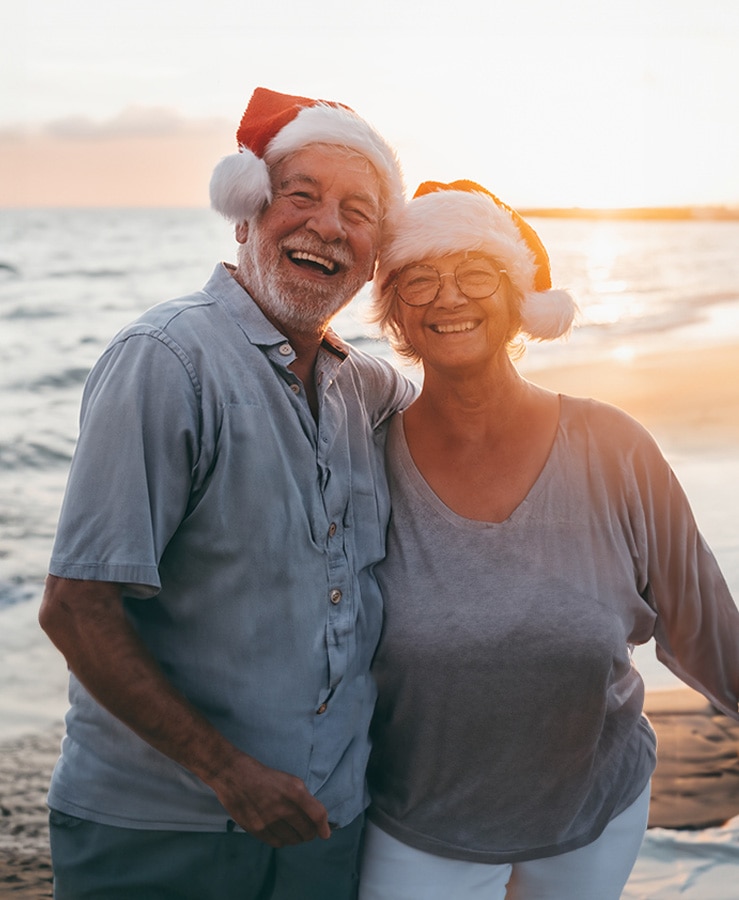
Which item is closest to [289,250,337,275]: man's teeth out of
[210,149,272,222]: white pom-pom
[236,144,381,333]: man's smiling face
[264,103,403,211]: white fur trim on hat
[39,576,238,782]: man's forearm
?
[236,144,381,333]: man's smiling face

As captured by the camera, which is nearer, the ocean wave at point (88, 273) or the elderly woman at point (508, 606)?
the elderly woman at point (508, 606)

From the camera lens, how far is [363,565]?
254 cm

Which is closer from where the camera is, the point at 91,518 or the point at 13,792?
the point at 91,518

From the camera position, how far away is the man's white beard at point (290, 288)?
2494 mm

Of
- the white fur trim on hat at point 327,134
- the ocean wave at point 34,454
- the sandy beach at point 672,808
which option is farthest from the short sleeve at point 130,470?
the ocean wave at point 34,454

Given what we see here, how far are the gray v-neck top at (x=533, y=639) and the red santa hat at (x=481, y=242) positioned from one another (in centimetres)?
36

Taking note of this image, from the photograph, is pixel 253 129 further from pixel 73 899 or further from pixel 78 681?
pixel 73 899

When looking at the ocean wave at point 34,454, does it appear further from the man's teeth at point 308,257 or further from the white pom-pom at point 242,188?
the man's teeth at point 308,257

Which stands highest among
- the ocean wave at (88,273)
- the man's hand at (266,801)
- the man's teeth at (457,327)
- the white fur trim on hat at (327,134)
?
the white fur trim on hat at (327,134)

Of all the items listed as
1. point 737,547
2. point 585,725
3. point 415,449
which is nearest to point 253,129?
point 415,449

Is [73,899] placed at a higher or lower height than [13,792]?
higher

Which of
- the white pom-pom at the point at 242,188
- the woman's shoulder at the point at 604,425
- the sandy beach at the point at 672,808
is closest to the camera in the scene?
the white pom-pom at the point at 242,188

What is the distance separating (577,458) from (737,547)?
441cm

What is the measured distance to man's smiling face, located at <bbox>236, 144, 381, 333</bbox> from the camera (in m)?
2.51
